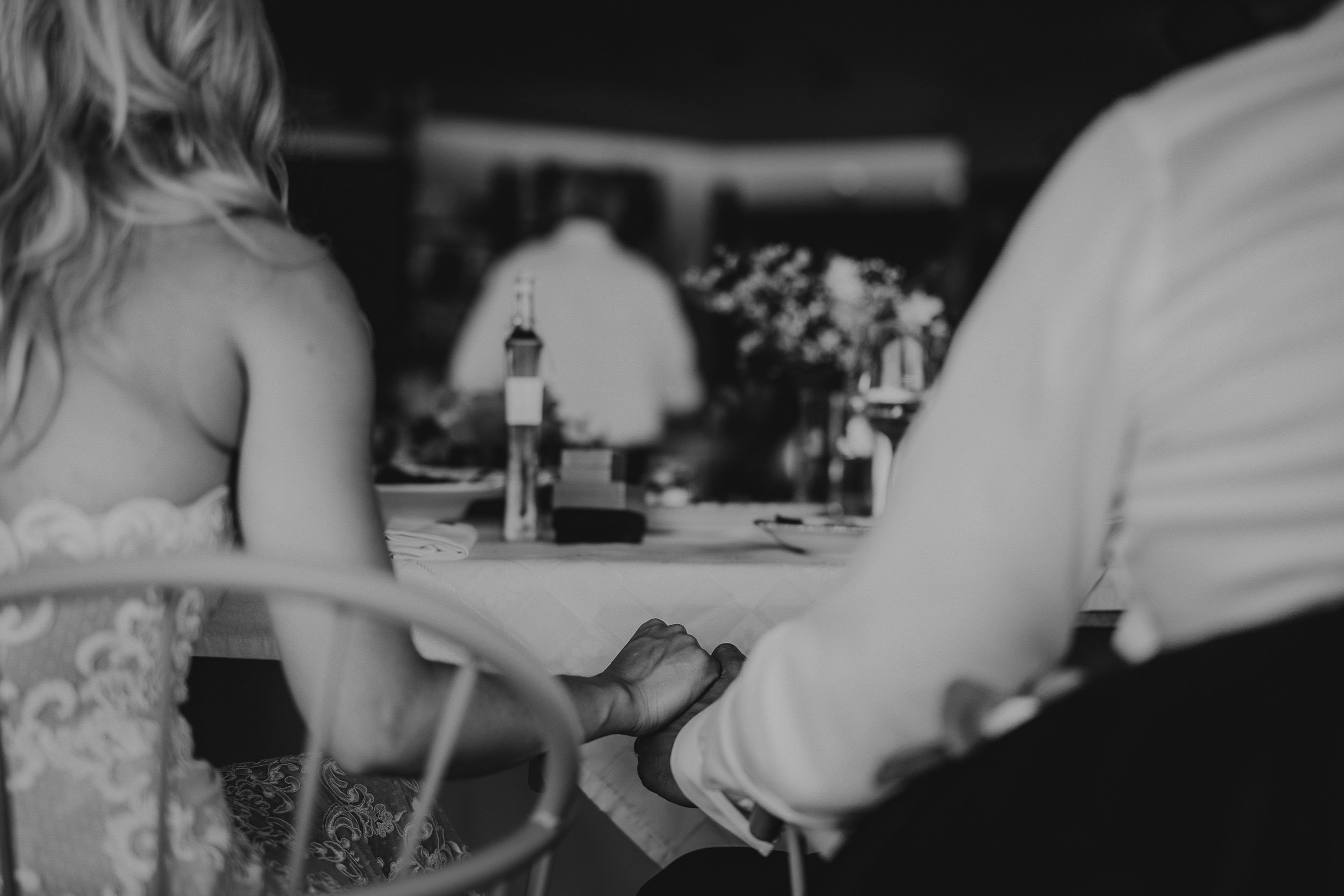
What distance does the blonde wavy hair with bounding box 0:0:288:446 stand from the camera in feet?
2.66

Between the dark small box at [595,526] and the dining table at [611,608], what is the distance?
0.07 metres

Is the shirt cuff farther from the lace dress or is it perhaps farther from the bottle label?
the bottle label

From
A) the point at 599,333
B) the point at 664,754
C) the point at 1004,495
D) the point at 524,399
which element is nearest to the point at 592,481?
the point at 524,399

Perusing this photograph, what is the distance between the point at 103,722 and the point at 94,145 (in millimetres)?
398

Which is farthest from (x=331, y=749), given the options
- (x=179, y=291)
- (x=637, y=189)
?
(x=637, y=189)

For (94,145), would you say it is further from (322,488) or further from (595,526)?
(595,526)

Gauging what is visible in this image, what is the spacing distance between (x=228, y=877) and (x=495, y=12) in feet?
18.3

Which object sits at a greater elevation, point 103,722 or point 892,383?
point 892,383

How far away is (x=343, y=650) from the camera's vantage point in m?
0.70

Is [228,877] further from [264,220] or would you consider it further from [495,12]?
[495,12]

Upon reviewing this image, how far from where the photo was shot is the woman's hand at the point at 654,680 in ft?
3.29

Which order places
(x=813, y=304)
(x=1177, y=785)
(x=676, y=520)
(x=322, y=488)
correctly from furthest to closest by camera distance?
(x=813, y=304) < (x=676, y=520) < (x=322, y=488) < (x=1177, y=785)

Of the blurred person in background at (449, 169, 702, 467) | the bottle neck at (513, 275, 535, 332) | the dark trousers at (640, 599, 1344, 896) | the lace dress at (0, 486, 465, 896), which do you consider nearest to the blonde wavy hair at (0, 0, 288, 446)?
the lace dress at (0, 486, 465, 896)

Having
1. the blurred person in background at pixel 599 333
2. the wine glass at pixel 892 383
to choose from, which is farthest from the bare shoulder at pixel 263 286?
the blurred person in background at pixel 599 333
